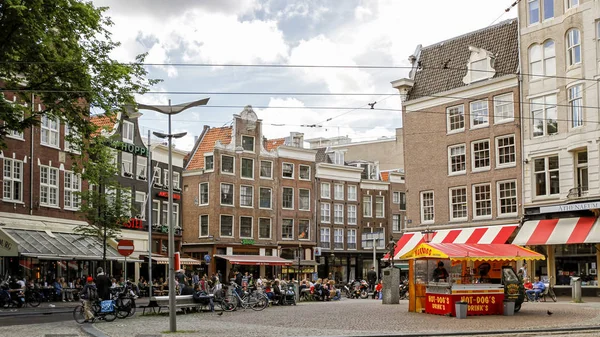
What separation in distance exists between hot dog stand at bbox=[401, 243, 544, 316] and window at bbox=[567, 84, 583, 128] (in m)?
14.8

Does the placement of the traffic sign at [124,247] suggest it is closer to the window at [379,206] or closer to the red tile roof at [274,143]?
the red tile roof at [274,143]

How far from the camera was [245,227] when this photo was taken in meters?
66.1

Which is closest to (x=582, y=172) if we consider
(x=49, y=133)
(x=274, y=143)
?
(x=49, y=133)

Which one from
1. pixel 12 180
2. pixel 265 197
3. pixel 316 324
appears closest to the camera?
pixel 316 324

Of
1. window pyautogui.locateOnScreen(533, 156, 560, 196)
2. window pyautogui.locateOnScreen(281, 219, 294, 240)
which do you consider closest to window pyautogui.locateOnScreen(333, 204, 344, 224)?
window pyautogui.locateOnScreen(281, 219, 294, 240)

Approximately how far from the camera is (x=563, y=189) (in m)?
40.7

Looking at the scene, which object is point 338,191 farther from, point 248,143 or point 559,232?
point 559,232

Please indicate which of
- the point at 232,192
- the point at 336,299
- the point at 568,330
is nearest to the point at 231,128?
the point at 232,192

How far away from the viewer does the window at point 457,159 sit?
155 feet

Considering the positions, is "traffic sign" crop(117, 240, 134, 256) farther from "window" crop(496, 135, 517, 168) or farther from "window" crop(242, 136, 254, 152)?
"window" crop(242, 136, 254, 152)

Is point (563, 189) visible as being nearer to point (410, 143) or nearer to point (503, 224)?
point (503, 224)

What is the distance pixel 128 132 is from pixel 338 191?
25.7 m

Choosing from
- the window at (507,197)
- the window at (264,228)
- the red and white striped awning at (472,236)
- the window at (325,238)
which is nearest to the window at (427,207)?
the red and white striped awning at (472,236)

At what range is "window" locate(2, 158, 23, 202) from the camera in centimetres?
3981
